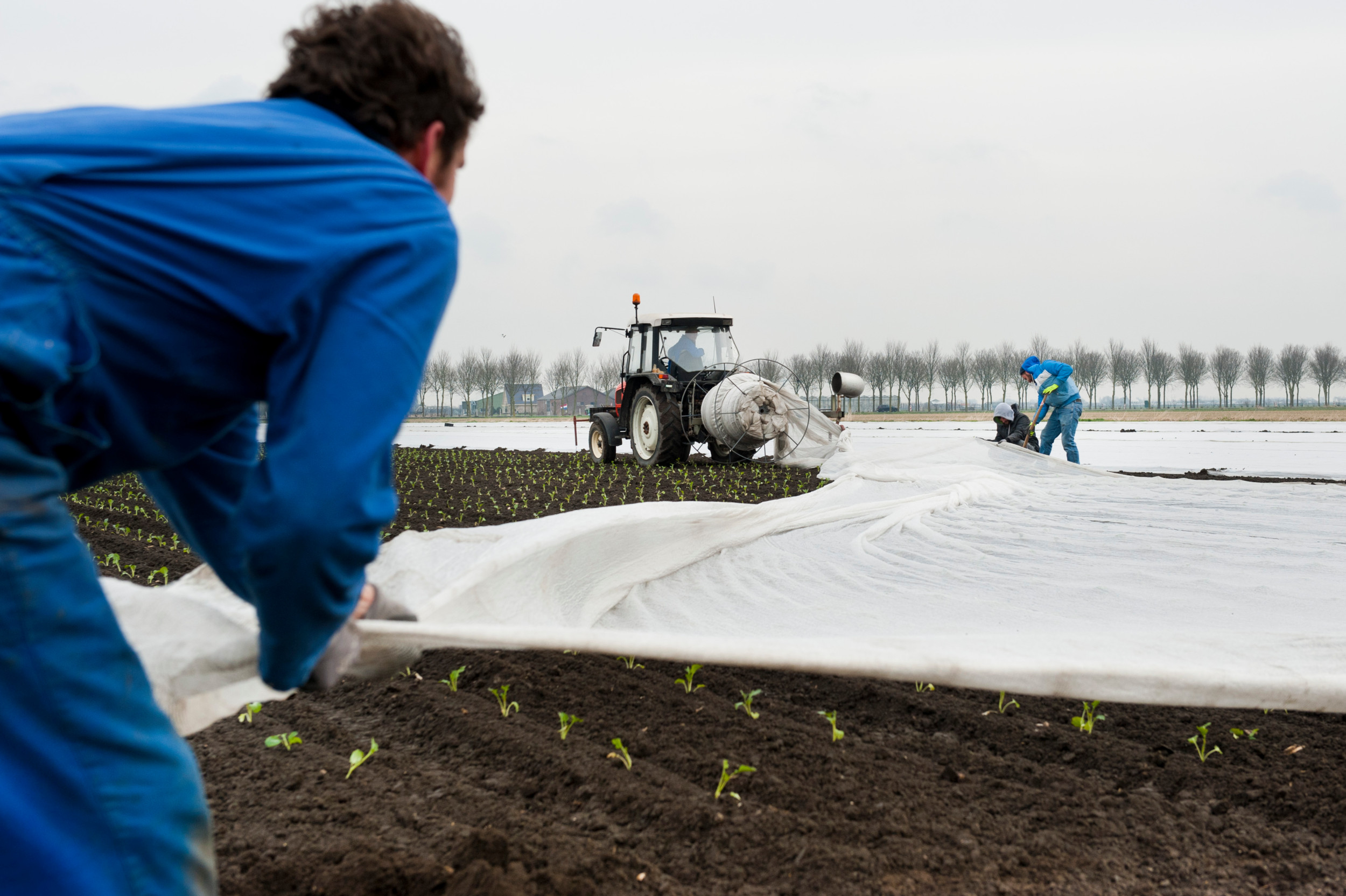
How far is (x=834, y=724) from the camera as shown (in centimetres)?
236

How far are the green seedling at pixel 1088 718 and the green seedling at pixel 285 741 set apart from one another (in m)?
2.20

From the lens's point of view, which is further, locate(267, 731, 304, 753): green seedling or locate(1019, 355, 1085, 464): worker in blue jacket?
locate(1019, 355, 1085, 464): worker in blue jacket

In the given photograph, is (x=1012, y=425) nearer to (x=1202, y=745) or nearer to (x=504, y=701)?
(x=1202, y=745)

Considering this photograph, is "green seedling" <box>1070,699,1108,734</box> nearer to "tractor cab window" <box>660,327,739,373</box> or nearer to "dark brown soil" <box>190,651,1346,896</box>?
"dark brown soil" <box>190,651,1346,896</box>

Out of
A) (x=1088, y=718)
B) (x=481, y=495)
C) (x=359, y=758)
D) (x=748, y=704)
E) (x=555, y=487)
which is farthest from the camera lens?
(x=555, y=487)

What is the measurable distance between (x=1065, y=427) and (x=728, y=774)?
8.18 m

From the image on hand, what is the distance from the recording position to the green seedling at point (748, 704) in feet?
8.36

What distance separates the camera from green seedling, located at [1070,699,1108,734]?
244 cm

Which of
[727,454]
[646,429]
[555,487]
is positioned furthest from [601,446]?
[555,487]

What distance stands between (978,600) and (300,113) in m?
2.55

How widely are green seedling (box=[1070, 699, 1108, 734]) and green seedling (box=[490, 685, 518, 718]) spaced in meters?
1.62

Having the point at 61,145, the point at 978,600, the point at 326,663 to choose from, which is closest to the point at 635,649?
the point at 326,663

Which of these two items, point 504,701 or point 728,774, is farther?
point 504,701

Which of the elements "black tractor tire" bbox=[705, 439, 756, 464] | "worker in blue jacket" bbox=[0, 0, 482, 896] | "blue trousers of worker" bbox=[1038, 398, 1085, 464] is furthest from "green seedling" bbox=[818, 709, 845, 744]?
"black tractor tire" bbox=[705, 439, 756, 464]
